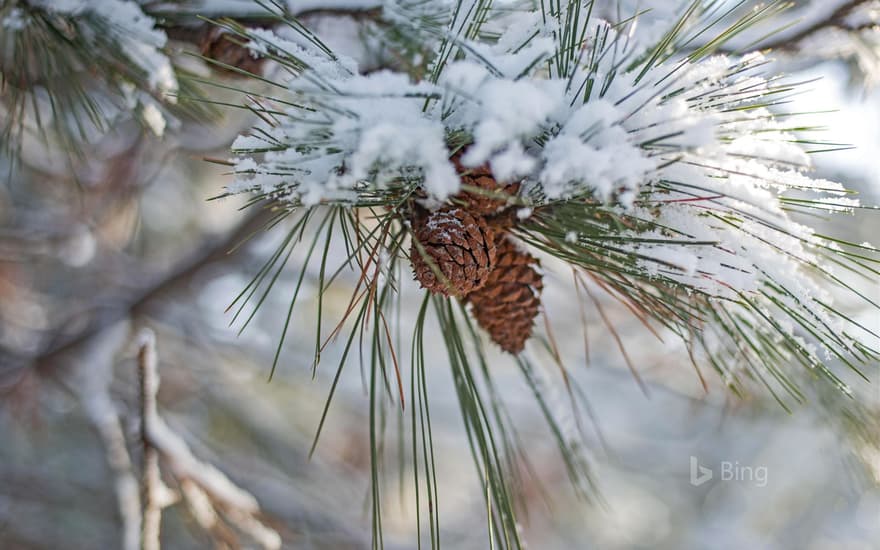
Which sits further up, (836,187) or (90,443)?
(836,187)

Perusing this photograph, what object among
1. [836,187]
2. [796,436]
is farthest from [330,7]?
[796,436]

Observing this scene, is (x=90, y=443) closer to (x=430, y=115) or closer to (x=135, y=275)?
(x=135, y=275)

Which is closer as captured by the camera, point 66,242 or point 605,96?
point 605,96

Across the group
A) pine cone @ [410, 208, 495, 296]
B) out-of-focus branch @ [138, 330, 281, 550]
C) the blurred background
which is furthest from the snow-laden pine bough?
out-of-focus branch @ [138, 330, 281, 550]

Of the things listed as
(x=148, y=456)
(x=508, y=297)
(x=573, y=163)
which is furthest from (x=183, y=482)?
(x=573, y=163)

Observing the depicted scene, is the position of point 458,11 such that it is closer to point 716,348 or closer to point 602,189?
point 602,189

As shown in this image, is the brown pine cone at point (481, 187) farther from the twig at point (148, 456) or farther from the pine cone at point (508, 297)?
the twig at point (148, 456)

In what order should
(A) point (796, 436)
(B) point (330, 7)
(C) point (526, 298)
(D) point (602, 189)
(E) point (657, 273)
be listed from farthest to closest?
(A) point (796, 436) → (B) point (330, 7) → (C) point (526, 298) → (E) point (657, 273) → (D) point (602, 189)

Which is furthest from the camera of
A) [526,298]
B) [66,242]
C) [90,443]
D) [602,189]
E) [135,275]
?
[90,443]

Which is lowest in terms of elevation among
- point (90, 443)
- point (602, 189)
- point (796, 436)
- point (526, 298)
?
point (90, 443)
